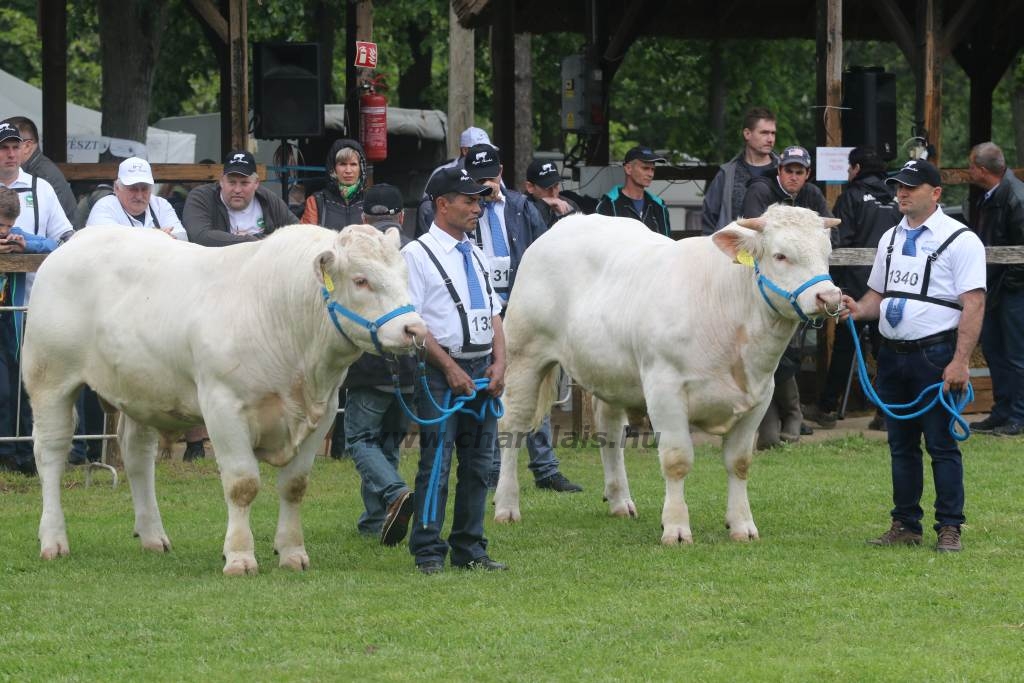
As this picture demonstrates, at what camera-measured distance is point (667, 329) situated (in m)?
9.05

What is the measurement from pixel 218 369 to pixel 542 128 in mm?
23175

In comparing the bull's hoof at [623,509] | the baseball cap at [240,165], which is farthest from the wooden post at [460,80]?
the bull's hoof at [623,509]

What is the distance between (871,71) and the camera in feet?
52.3

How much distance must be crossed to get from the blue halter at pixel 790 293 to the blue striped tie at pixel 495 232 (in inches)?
86.7

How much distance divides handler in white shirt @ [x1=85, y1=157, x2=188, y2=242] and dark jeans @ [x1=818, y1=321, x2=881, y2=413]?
5.98 metres

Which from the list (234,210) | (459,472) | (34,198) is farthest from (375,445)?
(34,198)

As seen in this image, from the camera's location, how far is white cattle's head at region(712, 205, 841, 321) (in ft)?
27.7

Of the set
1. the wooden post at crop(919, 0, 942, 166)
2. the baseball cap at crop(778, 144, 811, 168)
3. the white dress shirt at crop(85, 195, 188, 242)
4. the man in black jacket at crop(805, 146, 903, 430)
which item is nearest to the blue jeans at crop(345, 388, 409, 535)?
the white dress shirt at crop(85, 195, 188, 242)

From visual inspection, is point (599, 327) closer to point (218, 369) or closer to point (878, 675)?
point (218, 369)

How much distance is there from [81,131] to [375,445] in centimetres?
1745

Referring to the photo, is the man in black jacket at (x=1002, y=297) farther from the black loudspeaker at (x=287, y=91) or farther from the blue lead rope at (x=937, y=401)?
the black loudspeaker at (x=287, y=91)

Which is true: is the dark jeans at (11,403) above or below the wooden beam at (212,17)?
below

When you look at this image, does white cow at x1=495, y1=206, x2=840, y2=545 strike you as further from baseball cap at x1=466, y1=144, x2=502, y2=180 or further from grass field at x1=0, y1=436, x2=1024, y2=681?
baseball cap at x1=466, y1=144, x2=502, y2=180

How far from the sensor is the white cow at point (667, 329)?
342 inches
